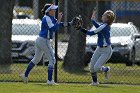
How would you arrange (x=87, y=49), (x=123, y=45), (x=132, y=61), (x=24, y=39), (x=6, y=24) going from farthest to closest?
1. (x=132, y=61)
2. (x=123, y=45)
3. (x=87, y=49)
4. (x=24, y=39)
5. (x=6, y=24)

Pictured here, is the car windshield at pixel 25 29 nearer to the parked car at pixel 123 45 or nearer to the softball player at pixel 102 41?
the parked car at pixel 123 45

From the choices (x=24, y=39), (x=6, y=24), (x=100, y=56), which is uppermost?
(x=6, y=24)

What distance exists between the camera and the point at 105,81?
635 inches

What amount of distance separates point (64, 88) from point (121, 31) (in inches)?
348

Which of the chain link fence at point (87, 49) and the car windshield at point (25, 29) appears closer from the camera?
the chain link fence at point (87, 49)

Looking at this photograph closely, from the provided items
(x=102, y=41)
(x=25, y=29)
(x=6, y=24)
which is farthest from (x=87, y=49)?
(x=102, y=41)

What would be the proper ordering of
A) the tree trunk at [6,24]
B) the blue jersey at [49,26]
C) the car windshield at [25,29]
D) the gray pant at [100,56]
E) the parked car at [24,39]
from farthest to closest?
Result: the car windshield at [25,29], the parked car at [24,39], the tree trunk at [6,24], the gray pant at [100,56], the blue jersey at [49,26]

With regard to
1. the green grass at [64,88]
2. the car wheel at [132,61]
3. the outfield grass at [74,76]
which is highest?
the green grass at [64,88]

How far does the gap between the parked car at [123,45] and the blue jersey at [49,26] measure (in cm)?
619

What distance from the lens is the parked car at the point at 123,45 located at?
21809 millimetres

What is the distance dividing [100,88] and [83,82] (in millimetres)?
1649

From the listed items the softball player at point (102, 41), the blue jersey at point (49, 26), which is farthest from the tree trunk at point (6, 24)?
the softball player at point (102, 41)

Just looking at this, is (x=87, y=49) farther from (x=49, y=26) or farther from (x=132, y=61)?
(x=49, y=26)

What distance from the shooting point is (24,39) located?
21500 millimetres
